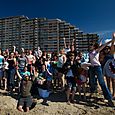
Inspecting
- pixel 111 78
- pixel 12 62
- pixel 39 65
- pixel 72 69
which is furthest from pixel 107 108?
pixel 12 62

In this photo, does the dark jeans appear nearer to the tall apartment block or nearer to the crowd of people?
the crowd of people

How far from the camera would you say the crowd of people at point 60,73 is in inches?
344

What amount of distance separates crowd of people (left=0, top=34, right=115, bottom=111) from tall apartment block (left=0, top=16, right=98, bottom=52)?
53.3 meters

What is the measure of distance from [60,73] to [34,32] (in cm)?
6638

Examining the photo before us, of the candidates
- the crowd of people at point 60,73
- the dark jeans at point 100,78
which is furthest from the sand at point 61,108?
the dark jeans at point 100,78

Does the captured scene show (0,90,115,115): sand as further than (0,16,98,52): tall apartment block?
No

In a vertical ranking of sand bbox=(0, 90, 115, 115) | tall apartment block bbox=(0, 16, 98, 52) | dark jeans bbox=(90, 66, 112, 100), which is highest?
tall apartment block bbox=(0, 16, 98, 52)

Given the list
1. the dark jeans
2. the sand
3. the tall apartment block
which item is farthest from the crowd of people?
the tall apartment block

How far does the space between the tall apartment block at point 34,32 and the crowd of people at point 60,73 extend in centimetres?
5326

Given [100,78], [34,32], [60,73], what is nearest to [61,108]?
[100,78]

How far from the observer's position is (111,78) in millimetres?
9008

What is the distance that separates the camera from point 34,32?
2987 inches

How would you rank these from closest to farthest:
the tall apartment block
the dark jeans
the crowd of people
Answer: the dark jeans, the crowd of people, the tall apartment block

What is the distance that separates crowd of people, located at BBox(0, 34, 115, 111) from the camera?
875 cm
